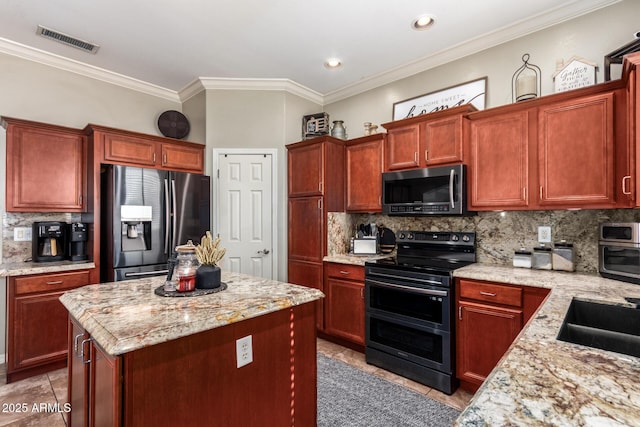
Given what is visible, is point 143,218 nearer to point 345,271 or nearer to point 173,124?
point 173,124

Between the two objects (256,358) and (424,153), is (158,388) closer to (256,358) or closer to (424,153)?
(256,358)

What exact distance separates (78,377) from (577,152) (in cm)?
328

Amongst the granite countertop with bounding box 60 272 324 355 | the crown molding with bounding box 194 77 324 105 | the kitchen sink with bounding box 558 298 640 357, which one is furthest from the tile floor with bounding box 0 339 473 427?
the crown molding with bounding box 194 77 324 105

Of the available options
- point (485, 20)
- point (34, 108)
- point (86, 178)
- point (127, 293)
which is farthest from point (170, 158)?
point (485, 20)

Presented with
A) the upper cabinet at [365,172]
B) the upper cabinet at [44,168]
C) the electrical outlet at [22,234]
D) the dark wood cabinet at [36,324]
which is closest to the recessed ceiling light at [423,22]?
the upper cabinet at [365,172]

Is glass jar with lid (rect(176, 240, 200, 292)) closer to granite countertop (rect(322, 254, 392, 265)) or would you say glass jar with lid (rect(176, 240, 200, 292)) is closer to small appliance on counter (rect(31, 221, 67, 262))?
granite countertop (rect(322, 254, 392, 265))

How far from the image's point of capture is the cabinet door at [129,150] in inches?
121

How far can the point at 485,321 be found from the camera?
229 centimetres

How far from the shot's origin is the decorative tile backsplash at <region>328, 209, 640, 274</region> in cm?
237

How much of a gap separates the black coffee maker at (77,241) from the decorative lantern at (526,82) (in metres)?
4.04

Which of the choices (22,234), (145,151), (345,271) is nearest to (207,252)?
(345,271)

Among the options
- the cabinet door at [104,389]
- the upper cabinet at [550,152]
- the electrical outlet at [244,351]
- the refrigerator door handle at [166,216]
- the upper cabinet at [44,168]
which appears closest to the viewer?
the cabinet door at [104,389]

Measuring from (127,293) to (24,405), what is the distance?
1.65 m

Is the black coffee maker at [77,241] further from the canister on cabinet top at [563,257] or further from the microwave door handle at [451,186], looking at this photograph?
the canister on cabinet top at [563,257]
